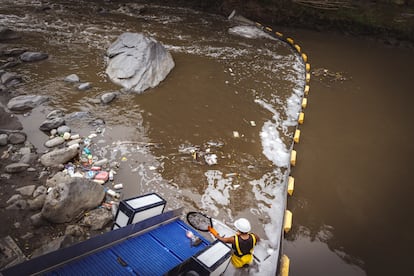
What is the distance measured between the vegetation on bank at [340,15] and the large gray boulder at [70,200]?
15067mm

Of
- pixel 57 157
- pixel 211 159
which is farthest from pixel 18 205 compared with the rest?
pixel 211 159

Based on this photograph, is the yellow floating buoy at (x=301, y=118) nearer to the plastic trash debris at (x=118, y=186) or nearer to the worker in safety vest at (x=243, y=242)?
the worker in safety vest at (x=243, y=242)

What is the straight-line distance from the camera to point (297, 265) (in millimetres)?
5035

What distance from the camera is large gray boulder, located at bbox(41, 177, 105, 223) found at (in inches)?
191

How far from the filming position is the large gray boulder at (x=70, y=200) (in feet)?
15.9

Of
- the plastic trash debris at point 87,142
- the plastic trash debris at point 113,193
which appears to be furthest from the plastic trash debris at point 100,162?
the plastic trash debris at point 113,193

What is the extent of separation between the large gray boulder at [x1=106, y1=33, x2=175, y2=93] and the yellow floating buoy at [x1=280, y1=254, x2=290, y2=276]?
629cm

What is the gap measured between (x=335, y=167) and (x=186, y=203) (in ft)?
12.5

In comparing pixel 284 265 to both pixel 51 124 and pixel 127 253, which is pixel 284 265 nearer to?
pixel 127 253

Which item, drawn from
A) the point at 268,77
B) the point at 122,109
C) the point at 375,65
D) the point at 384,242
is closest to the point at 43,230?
the point at 122,109

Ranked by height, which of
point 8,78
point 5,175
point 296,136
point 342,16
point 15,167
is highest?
point 342,16

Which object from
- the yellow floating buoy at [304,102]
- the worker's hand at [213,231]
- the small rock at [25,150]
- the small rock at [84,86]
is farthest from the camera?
the yellow floating buoy at [304,102]

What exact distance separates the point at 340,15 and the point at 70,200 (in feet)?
54.6

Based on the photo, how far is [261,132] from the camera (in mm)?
8070
